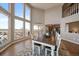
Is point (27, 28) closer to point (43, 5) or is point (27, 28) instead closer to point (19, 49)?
point (19, 49)

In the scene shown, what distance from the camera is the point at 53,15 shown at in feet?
8.16

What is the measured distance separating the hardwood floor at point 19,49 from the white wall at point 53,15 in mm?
767

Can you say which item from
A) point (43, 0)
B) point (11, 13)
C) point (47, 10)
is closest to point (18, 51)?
point (11, 13)

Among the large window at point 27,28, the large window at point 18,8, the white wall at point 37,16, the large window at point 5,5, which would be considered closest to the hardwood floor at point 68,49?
the white wall at point 37,16

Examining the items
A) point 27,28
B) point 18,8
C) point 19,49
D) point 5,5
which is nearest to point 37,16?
point 27,28

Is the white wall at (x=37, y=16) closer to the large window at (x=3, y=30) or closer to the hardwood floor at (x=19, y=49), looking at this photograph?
the hardwood floor at (x=19, y=49)

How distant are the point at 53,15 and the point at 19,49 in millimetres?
1220

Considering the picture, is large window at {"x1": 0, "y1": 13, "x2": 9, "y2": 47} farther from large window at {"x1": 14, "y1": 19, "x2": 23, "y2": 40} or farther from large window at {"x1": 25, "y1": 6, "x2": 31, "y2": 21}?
large window at {"x1": 25, "y1": 6, "x2": 31, "y2": 21}

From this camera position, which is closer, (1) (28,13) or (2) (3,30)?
(2) (3,30)

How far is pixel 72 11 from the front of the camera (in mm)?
2348

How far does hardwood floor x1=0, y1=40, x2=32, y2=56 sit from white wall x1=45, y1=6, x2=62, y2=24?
2.52ft

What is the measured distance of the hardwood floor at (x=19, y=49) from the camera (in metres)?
2.39

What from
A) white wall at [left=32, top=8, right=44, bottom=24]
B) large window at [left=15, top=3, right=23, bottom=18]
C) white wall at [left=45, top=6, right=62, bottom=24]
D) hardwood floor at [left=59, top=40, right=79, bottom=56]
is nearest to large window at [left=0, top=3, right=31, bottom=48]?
large window at [left=15, top=3, right=23, bottom=18]

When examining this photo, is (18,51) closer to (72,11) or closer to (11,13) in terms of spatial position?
(11,13)
